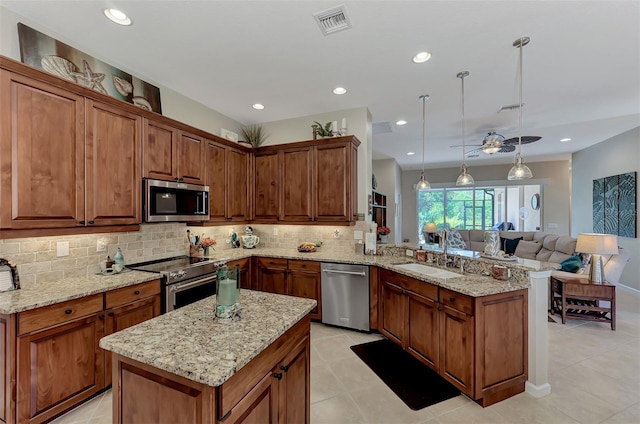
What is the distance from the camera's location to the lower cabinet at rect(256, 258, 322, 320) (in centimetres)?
355

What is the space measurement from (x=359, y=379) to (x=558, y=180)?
8951 millimetres

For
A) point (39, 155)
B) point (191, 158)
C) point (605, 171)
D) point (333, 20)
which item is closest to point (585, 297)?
point (605, 171)

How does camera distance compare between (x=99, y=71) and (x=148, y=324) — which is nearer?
(x=148, y=324)

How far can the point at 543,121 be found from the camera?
4.50m

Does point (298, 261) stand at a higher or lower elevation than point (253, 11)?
lower

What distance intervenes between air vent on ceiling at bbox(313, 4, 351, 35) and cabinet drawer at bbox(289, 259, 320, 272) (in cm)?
255

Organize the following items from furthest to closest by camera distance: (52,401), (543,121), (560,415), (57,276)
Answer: (543,121) → (57,276) → (560,415) → (52,401)

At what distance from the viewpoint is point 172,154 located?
9.87ft

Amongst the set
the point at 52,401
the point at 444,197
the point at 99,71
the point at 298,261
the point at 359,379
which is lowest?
the point at 359,379

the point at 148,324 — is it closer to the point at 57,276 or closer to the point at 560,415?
the point at 57,276

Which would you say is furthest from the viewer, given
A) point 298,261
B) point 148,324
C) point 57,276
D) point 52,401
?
point 298,261

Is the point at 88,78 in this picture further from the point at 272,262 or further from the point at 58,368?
the point at 272,262

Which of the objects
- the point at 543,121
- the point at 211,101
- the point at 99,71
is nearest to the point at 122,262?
the point at 99,71

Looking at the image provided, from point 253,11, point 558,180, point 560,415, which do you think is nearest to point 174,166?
point 253,11
